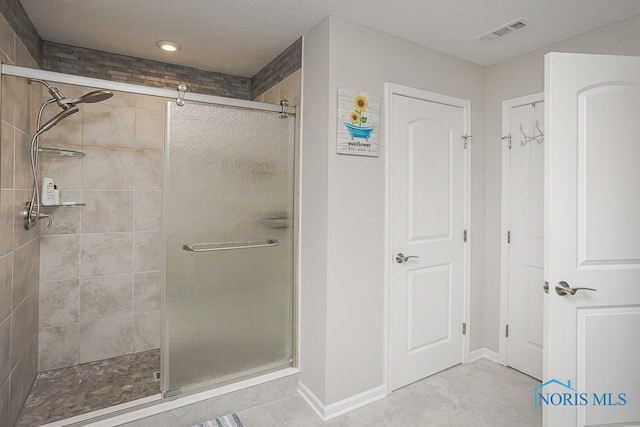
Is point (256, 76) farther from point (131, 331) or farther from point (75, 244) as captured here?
point (131, 331)

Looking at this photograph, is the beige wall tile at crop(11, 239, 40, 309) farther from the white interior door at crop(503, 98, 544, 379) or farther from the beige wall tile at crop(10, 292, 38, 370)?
the white interior door at crop(503, 98, 544, 379)

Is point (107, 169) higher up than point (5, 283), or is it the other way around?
point (107, 169)

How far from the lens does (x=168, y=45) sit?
2600 mm

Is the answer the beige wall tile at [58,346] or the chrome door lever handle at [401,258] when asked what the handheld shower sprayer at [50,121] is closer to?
the beige wall tile at [58,346]

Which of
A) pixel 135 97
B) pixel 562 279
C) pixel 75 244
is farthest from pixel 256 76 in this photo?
pixel 562 279

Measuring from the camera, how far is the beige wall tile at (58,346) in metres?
2.54

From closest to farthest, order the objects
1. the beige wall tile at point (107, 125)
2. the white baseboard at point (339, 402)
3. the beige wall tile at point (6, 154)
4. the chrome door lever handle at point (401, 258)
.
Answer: the beige wall tile at point (6, 154) < the white baseboard at point (339, 402) < the chrome door lever handle at point (401, 258) < the beige wall tile at point (107, 125)

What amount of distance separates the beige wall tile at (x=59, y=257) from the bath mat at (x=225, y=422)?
159cm

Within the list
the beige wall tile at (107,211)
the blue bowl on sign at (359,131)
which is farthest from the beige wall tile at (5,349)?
the blue bowl on sign at (359,131)

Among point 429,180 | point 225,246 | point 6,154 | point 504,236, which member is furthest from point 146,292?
point 504,236

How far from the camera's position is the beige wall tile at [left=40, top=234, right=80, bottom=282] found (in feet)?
8.36

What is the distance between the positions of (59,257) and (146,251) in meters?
0.59

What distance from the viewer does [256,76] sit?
10.6 feet

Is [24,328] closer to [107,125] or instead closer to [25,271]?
[25,271]
